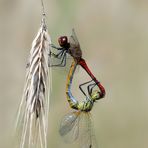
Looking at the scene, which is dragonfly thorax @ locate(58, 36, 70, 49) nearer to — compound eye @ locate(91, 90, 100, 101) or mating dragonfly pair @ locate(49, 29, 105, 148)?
mating dragonfly pair @ locate(49, 29, 105, 148)

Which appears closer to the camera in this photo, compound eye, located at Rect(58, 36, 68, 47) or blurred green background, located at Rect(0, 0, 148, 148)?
compound eye, located at Rect(58, 36, 68, 47)

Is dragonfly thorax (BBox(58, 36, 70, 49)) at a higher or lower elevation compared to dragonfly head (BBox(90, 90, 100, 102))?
higher

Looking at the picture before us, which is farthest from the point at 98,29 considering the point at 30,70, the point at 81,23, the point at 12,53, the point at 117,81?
the point at 30,70

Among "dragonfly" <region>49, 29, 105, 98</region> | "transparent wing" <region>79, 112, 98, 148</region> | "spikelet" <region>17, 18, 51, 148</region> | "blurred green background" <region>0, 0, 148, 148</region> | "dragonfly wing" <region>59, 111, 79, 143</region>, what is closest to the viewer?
"spikelet" <region>17, 18, 51, 148</region>

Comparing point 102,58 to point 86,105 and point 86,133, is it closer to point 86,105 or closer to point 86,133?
point 86,133

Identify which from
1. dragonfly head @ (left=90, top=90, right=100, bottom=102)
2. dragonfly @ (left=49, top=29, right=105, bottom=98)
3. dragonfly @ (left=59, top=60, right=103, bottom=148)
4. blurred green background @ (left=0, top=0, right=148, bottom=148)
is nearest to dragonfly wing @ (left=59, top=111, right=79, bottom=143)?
dragonfly @ (left=59, top=60, right=103, bottom=148)

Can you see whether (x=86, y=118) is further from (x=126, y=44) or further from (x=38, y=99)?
(x=126, y=44)

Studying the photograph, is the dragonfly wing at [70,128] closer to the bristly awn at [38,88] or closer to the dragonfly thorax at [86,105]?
the dragonfly thorax at [86,105]

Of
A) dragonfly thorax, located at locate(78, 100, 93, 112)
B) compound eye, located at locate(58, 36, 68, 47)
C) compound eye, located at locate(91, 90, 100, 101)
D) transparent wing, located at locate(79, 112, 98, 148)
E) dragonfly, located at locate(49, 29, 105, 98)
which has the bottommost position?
transparent wing, located at locate(79, 112, 98, 148)
